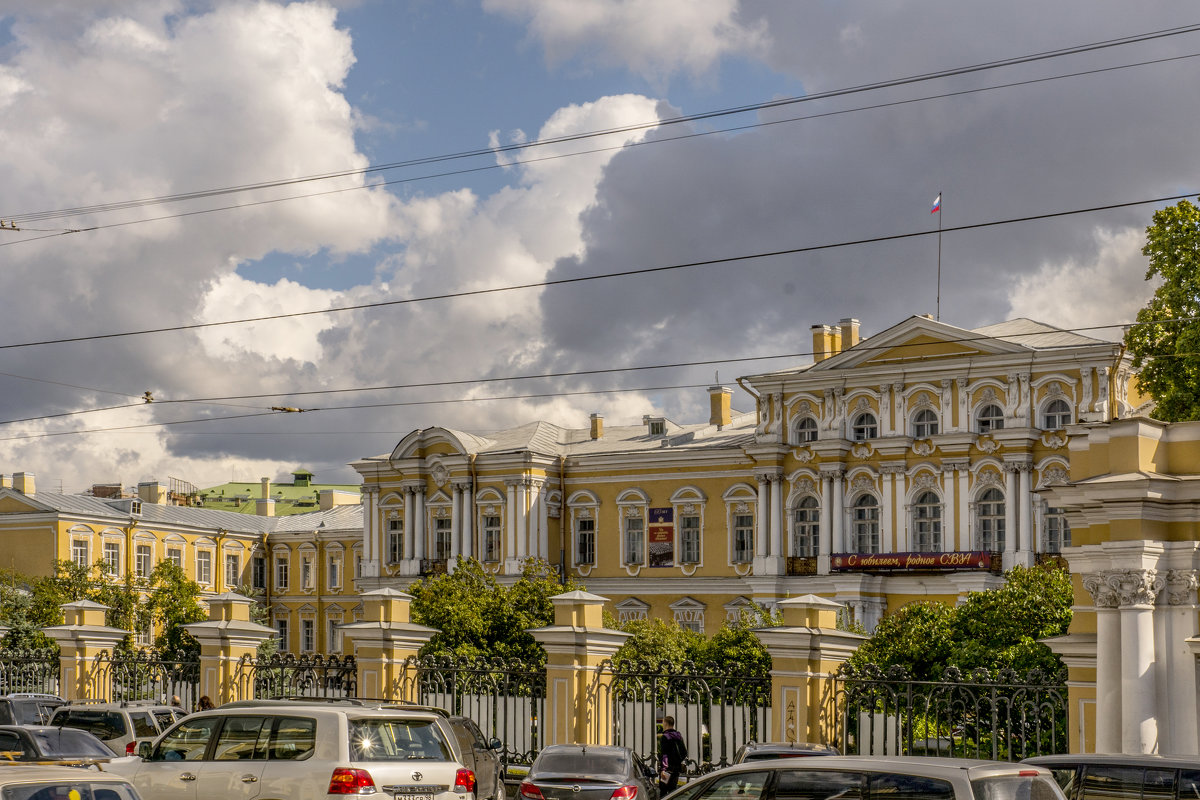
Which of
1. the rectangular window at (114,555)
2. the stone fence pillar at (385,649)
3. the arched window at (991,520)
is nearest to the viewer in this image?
the stone fence pillar at (385,649)

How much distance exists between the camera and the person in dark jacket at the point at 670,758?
1638cm

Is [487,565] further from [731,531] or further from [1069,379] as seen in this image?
[1069,379]

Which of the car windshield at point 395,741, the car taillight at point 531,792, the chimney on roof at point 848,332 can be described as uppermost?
the chimney on roof at point 848,332

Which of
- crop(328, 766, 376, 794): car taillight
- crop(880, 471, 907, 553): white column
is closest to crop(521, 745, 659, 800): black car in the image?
crop(328, 766, 376, 794): car taillight

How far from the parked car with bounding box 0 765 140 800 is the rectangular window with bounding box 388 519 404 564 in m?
49.3

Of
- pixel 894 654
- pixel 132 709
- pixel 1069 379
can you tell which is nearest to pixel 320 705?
pixel 132 709

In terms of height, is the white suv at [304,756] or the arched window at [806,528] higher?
the arched window at [806,528]

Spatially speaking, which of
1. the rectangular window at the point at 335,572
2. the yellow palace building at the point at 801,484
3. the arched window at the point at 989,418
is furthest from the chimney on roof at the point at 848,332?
the rectangular window at the point at 335,572

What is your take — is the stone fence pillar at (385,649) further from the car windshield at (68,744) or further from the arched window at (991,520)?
the arched window at (991,520)

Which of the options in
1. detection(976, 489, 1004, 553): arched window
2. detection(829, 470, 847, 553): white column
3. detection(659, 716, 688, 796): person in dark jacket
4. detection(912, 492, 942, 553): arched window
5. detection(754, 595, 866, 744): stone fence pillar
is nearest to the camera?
detection(754, 595, 866, 744): stone fence pillar

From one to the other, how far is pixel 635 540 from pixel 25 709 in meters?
35.1

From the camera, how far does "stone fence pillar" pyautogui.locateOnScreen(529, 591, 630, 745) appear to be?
1783 cm

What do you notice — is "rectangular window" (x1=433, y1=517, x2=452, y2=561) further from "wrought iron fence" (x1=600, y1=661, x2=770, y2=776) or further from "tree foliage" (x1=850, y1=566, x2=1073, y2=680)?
"wrought iron fence" (x1=600, y1=661, x2=770, y2=776)

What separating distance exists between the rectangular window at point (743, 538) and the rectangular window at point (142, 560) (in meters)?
27.1
